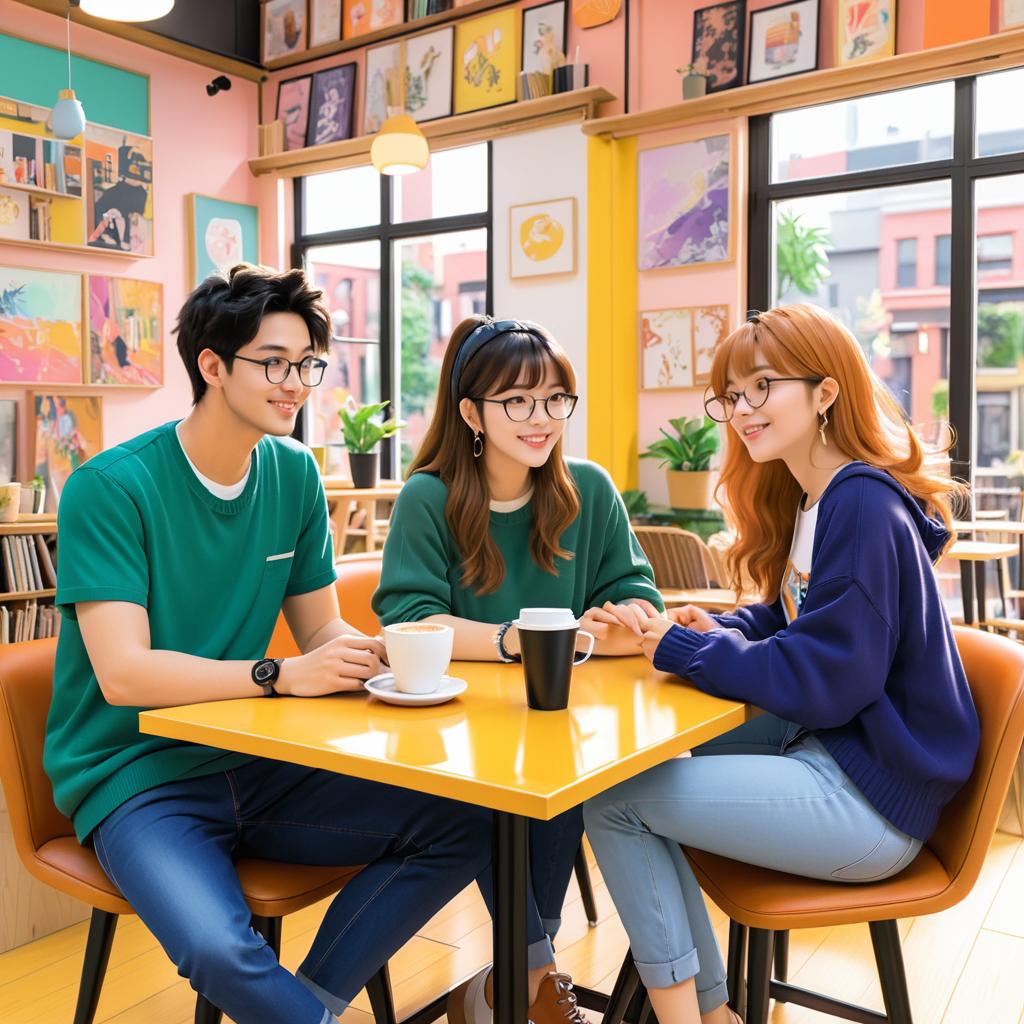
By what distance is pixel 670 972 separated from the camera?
137 cm

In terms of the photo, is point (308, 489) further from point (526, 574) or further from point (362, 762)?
point (362, 762)

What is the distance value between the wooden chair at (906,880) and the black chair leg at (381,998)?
0.62 m

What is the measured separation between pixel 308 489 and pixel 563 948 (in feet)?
3.91

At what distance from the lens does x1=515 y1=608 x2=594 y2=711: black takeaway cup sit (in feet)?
4.14

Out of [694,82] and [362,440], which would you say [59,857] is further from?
[694,82]

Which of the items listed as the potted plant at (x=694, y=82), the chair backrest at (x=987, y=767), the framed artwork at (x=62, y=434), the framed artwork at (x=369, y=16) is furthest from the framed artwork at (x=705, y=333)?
the chair backrest at (x=987, y=767)

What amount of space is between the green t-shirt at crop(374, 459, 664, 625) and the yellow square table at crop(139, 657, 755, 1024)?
0.32 metres

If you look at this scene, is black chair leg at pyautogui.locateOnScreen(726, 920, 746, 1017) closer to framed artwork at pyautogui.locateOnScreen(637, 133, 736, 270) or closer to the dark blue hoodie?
the dark blue hoodie

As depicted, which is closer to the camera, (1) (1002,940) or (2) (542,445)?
(2) (542,445)

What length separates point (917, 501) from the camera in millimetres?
1536

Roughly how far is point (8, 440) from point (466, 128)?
9.87 ft

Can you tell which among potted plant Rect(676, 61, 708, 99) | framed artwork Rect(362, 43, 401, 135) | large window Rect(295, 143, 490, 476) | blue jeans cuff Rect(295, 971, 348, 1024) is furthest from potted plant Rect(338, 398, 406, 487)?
blue jeans cuff Rect(295, 971, 348, 1024)

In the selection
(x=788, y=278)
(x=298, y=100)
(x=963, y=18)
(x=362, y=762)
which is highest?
(x=298, y=100)

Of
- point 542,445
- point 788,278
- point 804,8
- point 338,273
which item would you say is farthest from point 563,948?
point 338,273
